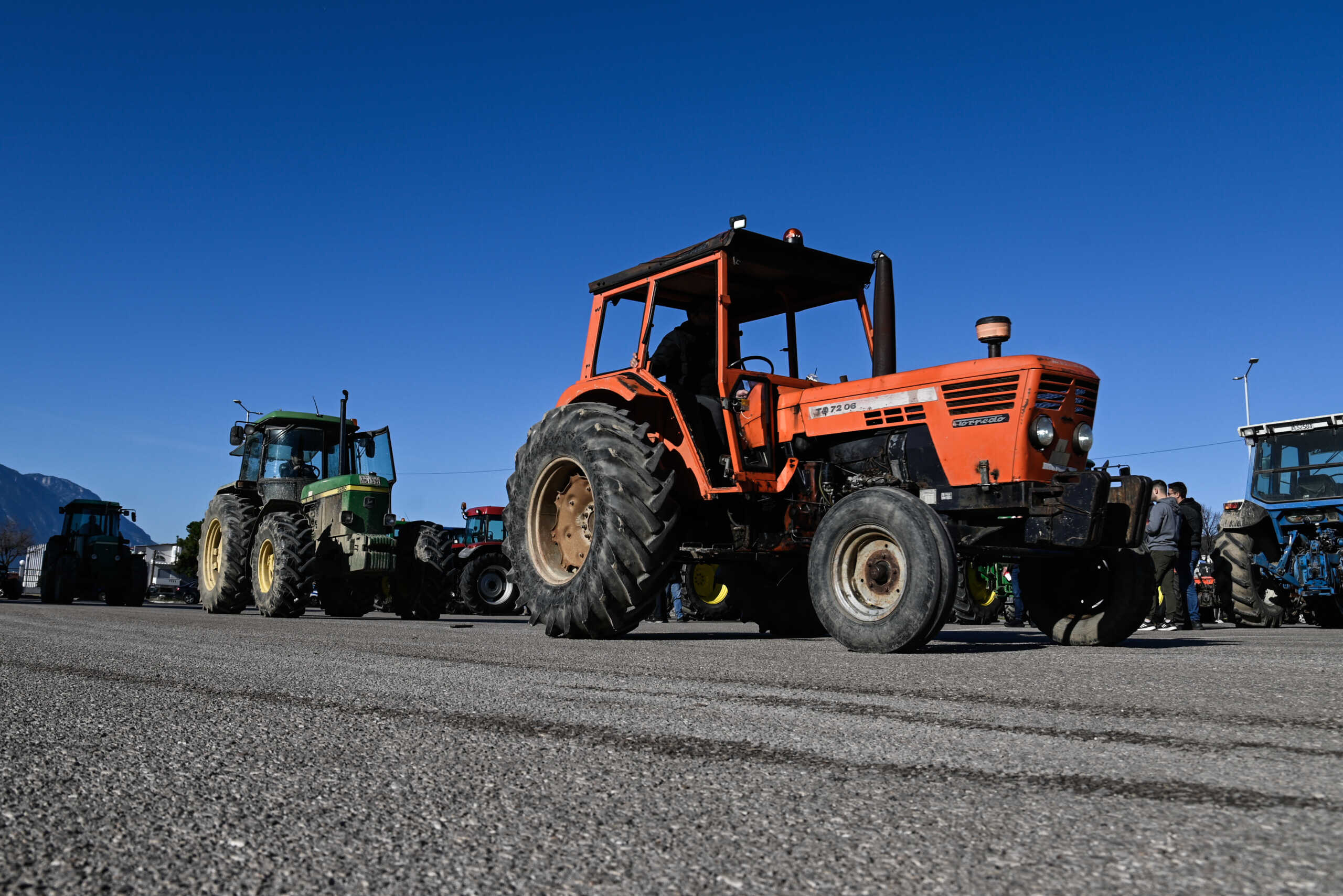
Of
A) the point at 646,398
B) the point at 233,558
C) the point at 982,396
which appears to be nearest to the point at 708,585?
the point at 646,398

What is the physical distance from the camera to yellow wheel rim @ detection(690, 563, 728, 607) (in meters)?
11.3

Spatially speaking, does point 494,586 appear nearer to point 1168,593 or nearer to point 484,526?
point 484,526

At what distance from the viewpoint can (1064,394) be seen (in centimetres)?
639

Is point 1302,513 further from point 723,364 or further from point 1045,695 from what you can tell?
point 1045,695

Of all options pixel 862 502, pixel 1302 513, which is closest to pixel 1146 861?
pixel 862 502

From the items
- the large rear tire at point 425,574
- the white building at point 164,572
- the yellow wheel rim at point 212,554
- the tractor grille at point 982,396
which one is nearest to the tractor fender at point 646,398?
the tractor grille at point 982,396

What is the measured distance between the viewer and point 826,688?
151 inches

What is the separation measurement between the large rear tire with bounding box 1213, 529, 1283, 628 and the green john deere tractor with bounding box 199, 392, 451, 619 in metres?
9.77

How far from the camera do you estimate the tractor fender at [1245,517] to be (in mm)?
12336

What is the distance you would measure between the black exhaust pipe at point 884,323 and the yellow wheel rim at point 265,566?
9693mm

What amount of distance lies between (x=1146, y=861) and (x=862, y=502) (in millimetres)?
4600

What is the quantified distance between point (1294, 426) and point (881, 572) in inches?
376

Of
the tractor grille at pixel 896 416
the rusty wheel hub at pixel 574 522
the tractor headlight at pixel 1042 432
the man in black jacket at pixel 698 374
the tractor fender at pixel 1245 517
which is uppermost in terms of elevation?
the man in black jacket at pixel 698 374

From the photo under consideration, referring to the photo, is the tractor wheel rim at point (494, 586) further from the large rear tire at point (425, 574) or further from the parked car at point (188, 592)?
the parked car at point (188, 592)
